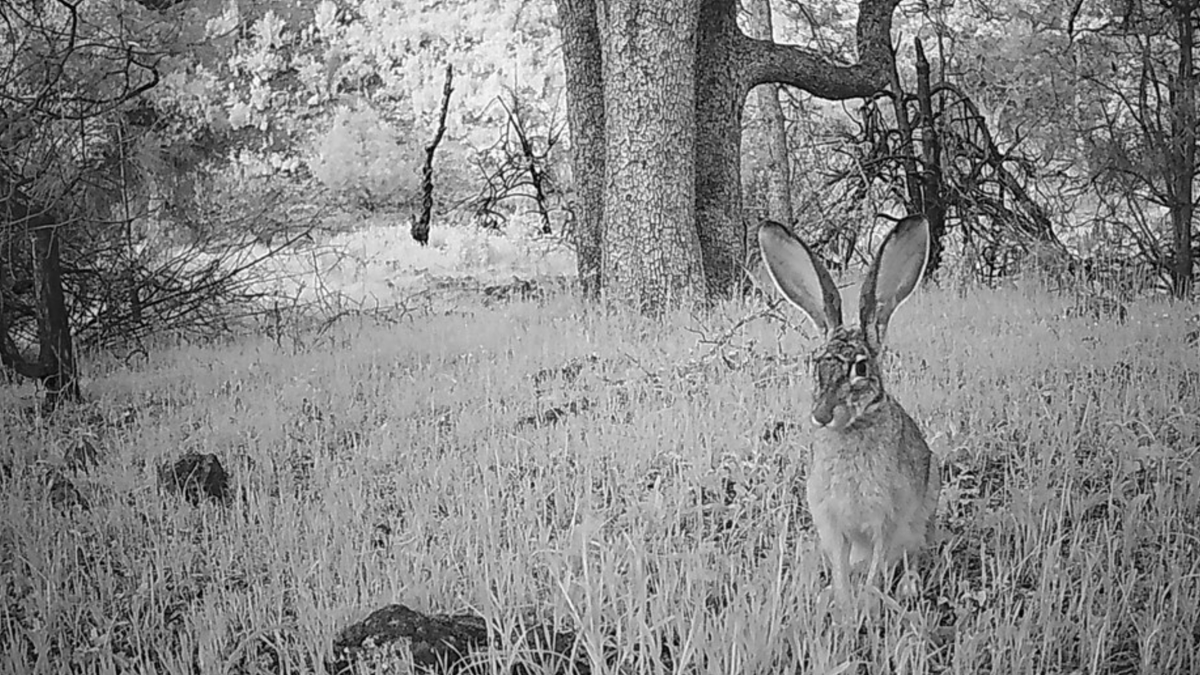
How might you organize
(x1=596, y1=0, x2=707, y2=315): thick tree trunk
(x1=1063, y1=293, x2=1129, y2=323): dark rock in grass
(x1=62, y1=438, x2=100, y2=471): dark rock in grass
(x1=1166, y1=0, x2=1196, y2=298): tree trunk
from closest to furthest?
(x1=62, y1=438, x2=100, y2=471): dark rock in grass, (x1=1063, y1=293, x2=1129, y2=323): dark rock in grass, (x1=1166, y1=0, x2=1196, y2=298): tree trunk, (x1=596, y1=0, x2=707, y2=315): thick tree trunk

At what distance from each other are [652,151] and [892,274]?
2587mm

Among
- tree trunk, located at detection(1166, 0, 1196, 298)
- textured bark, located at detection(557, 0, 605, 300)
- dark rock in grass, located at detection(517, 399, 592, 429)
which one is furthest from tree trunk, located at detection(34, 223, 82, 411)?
tree trunk, located at detection(1166, 0, 1196, 298)

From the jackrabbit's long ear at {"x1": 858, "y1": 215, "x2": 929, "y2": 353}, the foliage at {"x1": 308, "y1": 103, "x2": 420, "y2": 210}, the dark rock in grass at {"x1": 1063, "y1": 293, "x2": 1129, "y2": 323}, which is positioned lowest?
the dark rock in grass at {"x1": 1063, "y1": 293, "x2": 1129, "y2": 323}

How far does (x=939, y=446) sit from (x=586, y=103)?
109 inches

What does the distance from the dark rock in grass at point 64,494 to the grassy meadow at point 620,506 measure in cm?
2

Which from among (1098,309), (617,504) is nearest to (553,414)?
(617,504)

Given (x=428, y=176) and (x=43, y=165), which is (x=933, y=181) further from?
(x=428, y=176)

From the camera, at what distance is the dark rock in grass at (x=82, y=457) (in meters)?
2.59

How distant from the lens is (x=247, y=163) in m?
6.74

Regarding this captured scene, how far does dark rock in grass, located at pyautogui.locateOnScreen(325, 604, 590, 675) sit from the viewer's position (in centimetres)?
151

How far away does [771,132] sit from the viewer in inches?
245

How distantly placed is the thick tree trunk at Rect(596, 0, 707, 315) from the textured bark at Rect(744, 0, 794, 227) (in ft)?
3.80

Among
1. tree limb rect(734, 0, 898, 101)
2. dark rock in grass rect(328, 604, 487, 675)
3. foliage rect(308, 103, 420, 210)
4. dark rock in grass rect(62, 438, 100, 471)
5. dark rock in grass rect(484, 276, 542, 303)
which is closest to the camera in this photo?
dark rock in grass rect(328, 604, 487, 675)

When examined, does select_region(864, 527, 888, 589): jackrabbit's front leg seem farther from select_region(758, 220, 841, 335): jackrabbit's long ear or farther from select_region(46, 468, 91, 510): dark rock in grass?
select_region(46, 468, 91, 510): dark rock in grass
